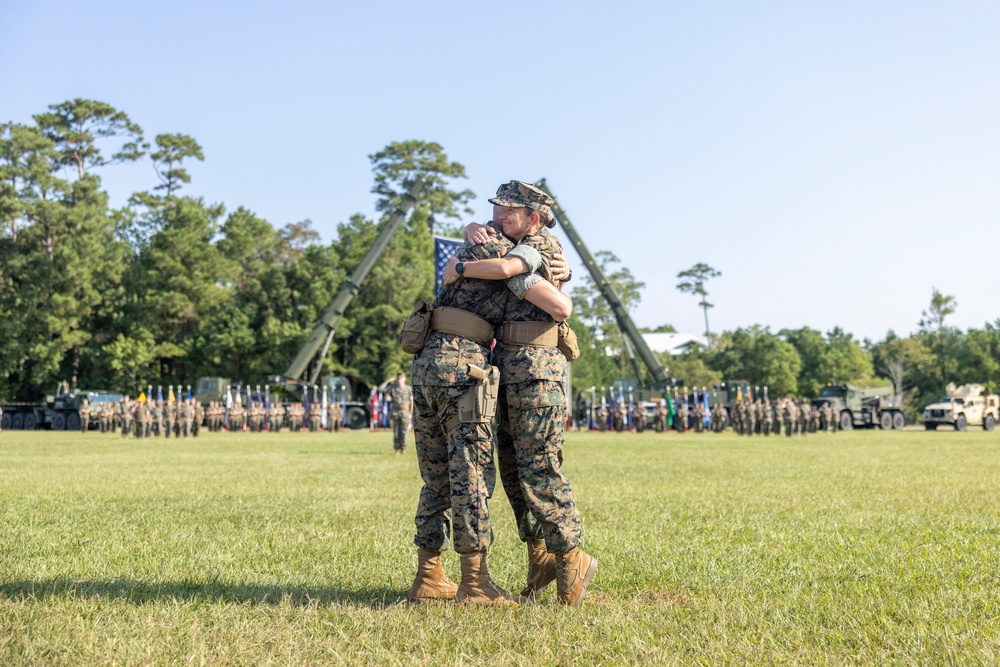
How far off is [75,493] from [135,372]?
4524cm

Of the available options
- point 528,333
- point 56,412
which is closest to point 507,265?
point 528,333

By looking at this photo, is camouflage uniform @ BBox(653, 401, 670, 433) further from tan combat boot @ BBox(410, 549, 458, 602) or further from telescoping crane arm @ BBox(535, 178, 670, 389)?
tan combat boot @ BBox(410, 549, 458, 602)

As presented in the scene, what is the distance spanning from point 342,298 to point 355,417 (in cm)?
551

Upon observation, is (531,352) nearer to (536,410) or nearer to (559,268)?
(536,410)

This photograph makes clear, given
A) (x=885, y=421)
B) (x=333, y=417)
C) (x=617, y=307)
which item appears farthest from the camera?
(x=617, y=307)

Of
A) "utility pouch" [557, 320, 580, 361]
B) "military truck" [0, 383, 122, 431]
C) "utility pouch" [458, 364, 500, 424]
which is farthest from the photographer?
"military truck" [0, 383, 122, 431]

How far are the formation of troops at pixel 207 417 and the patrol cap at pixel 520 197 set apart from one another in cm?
2916

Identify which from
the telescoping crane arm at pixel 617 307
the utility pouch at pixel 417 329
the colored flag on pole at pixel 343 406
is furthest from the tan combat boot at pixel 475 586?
the telescoping crane arm at pixel 617 307

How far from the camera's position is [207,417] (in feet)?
127

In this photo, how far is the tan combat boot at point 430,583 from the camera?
422cm

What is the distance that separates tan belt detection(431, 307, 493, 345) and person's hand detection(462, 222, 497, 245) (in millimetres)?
326

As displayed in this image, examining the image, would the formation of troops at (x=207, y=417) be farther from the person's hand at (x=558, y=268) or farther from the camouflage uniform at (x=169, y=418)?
the person's hand at (x=558, y=268)

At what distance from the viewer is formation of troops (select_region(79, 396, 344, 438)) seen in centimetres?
3164

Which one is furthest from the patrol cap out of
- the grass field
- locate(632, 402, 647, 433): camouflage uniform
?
locate(632, 402, 647, 433): camouflage uniform
